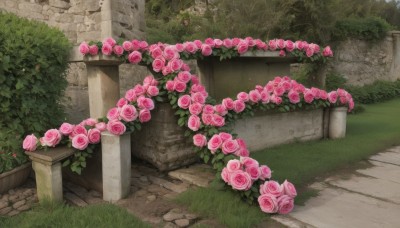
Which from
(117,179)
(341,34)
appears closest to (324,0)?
(341,34)

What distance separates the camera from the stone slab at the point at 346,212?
2.96 meters

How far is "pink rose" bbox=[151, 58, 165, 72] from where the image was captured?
4125 mm

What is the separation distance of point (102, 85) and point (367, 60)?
15189mm

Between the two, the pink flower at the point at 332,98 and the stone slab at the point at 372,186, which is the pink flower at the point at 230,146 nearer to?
the stone slab at the point at 372,186

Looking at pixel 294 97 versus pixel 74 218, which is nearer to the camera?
pixel 74 218

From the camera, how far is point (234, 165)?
324 centimetres

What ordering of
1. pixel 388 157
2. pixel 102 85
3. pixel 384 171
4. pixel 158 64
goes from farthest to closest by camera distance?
pixel 388 157 → pixel 384 171 → pixel 102 85 → pixel 158 64

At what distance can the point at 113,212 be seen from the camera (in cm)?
312

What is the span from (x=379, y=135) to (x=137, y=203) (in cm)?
508

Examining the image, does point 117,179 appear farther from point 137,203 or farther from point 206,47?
point 206,47

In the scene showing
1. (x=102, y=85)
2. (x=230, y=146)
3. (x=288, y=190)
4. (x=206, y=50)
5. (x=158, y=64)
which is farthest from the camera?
(x=206, y=50)

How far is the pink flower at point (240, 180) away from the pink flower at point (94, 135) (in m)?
1.42

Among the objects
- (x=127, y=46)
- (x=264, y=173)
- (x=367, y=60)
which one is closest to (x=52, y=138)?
(x=127, y=46)

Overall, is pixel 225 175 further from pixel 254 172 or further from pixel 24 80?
pixel 24 80
